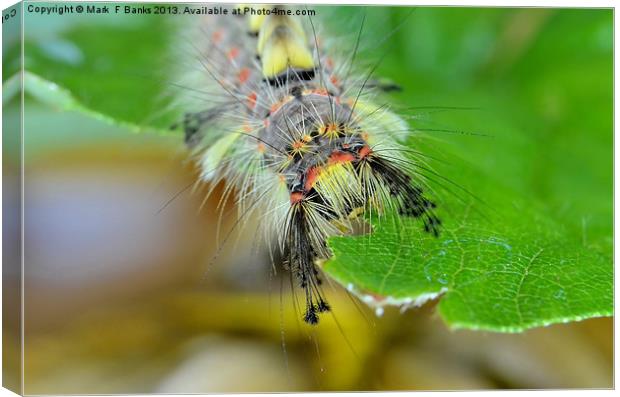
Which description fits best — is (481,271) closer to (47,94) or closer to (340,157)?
(340,157)

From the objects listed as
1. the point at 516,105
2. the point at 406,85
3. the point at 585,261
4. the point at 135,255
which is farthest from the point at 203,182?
the point at 516,105

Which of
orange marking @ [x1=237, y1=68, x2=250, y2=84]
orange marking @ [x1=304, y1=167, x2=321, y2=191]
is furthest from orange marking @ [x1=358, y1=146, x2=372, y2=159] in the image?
orange marking @ [x1=237, y1=68, x2=250, y2=84]

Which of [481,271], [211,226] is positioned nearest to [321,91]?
[481,271]

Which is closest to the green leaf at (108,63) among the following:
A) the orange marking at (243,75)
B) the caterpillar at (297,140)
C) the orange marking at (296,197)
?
the caterpillar at (297,140)

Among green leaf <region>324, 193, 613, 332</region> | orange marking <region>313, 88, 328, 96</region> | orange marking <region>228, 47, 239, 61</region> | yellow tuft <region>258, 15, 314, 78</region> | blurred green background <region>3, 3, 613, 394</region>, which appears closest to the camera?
green leaf <region>324, 193, 613, 332</region>

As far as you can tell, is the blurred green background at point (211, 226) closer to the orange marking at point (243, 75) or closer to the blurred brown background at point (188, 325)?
the blurred brown background at point (188, 325)

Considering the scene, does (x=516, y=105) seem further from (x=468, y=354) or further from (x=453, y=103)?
(x=468, y=354)

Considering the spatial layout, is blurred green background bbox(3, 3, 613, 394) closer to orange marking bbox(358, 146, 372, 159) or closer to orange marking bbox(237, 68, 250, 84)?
orange marking bbox(237, 68, 250, 84)
